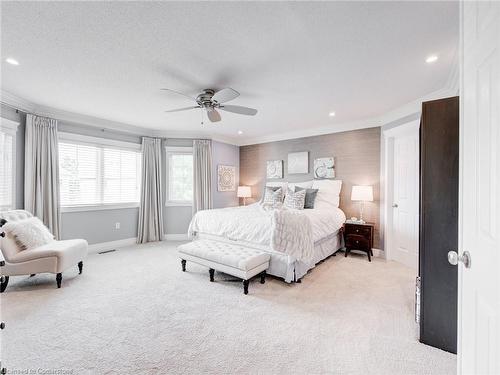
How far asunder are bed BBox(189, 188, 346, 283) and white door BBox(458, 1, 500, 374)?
6.34 feet

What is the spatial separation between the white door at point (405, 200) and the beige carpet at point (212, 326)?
0.60 meters

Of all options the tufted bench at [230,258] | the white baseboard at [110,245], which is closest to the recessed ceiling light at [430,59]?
the tufted bench at [230,258]

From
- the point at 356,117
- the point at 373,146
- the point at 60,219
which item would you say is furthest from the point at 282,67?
the point at 60,219

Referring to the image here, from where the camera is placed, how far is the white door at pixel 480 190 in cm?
75

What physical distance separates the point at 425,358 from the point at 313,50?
266cm

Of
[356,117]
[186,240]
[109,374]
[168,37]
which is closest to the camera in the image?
[109,374]

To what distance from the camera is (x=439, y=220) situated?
180 cm

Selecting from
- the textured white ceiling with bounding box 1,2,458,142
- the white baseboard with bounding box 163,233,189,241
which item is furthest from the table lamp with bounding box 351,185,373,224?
the white baseboard with bounding box 163,233,189,241

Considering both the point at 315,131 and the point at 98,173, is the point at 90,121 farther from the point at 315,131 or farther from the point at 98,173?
the point at 315,131

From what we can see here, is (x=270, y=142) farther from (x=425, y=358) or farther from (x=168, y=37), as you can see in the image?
(x=425, y=358)

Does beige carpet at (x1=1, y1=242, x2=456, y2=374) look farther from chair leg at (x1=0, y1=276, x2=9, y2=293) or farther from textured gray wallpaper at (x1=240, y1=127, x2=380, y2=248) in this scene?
textured gray wallpaper at (x1=240, y1=127, x2=380, y2=248)

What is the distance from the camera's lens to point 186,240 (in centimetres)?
544

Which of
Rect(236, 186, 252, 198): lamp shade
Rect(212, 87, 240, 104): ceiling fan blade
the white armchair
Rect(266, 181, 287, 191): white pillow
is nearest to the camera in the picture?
Rect(212, 87, 240, 104): ceiling fan blade

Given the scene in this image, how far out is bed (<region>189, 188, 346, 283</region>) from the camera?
2.92 m
